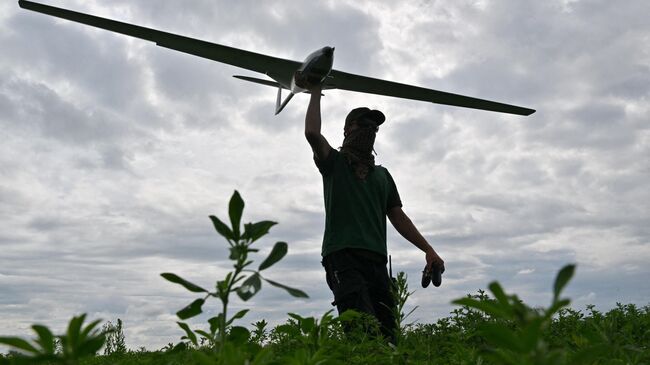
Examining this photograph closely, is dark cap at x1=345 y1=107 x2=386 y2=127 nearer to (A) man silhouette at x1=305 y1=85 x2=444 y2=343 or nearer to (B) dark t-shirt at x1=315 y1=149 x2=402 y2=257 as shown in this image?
(A) man silhouette at x1=305 y1=85 x2=444 y2=343

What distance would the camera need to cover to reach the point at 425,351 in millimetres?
2012

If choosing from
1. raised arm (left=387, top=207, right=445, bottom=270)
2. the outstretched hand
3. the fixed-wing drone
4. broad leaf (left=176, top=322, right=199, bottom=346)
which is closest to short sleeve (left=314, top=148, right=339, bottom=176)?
raised arm (left=387, top=207, right=445, bottom=270)

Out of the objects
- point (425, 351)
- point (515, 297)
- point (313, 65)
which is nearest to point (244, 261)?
point (515, 297)

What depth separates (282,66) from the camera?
20.4 metres

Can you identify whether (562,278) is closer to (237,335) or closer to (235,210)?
(235,210)

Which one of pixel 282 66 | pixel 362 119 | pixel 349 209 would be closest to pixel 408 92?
pixel 282 66

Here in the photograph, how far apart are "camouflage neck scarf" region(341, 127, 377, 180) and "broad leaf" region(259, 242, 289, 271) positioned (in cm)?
556

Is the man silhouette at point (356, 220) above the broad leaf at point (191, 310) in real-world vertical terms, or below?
above

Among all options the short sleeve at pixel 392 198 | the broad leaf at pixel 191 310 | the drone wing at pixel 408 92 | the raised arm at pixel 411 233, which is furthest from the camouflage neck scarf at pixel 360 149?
the drone wing at pixel 408 92

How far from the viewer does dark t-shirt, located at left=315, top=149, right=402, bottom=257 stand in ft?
19.4

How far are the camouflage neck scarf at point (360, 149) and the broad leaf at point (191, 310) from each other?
551cm

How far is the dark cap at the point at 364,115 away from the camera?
6703 millimetres

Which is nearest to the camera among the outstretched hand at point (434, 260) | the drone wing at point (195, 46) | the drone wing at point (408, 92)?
the outstretched hand at point (434, 260)

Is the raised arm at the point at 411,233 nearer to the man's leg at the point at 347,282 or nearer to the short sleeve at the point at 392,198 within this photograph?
the short sleeve at the point at 392,198
